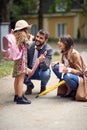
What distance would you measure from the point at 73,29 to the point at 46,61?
37237 millimetres

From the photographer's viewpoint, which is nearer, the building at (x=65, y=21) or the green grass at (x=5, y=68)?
the green grass at (x=5, y=68)

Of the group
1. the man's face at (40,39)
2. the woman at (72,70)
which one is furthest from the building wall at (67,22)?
the woman at (72,70)

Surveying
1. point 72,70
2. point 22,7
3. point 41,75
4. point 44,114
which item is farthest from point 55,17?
point 44,114

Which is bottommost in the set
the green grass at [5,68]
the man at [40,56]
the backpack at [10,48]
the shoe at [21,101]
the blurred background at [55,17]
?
the blurred background at [55,17]

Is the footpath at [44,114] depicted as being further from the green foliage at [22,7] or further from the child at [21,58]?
the green foliage at [22,7]

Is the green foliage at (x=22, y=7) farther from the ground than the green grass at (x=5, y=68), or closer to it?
closer to it

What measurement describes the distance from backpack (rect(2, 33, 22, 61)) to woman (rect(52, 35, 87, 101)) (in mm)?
946

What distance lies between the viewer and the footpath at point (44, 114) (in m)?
6.48

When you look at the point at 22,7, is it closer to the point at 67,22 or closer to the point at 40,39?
the point at 67,22

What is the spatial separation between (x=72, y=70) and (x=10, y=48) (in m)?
1.27

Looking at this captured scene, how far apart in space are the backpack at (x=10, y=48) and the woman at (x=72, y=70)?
95 cm

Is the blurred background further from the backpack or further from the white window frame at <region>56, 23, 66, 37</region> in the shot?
the backpack

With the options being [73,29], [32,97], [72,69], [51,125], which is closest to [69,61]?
[72,69]

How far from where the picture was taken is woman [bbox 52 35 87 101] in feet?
27.2
